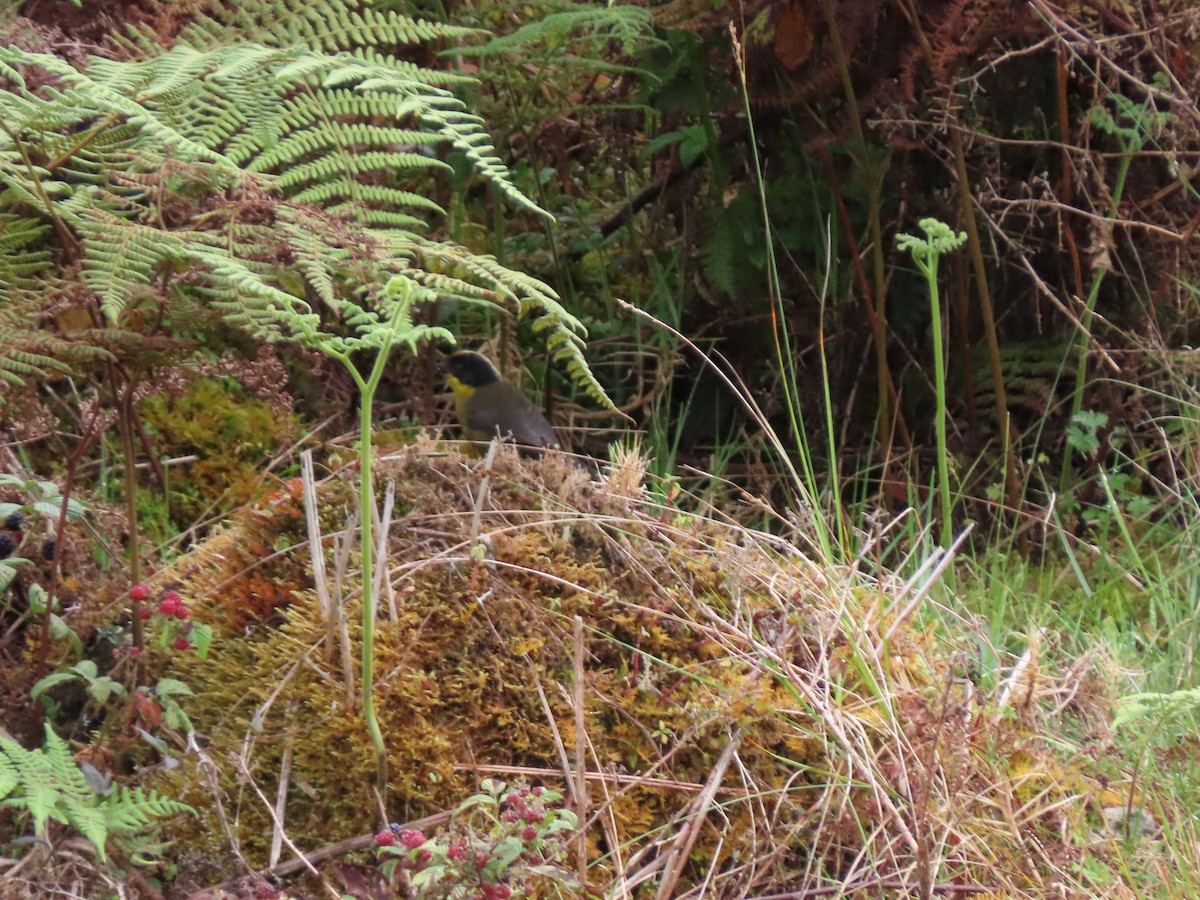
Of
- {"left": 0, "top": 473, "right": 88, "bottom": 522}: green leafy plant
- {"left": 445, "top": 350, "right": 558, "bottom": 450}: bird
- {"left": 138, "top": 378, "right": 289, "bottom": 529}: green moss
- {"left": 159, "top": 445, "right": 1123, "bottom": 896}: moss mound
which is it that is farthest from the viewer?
{"left": 445, "top": 350, "right": 558, "bottom": 450}: bird

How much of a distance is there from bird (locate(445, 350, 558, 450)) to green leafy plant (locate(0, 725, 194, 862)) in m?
2.30

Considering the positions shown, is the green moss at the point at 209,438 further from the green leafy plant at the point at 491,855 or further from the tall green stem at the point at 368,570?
the green leafy plant at the point at 491,855

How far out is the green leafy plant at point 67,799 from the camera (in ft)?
5.64

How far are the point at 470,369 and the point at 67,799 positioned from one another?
2744 millimetres

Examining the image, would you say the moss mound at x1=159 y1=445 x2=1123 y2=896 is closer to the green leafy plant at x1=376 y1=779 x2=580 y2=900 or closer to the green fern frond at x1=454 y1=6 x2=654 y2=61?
the green leafy plant at x1=376 y1=779 x2=580 y2=900

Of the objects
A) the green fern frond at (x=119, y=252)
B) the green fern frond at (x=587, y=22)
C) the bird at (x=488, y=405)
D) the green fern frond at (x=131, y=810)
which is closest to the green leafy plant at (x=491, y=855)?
the green fern frond at (x=131, y=810)

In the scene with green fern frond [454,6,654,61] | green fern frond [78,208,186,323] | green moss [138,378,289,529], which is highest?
green fern frond [454,6,654,61]

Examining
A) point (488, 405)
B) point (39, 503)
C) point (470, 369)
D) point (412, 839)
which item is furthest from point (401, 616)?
point (470, 369)

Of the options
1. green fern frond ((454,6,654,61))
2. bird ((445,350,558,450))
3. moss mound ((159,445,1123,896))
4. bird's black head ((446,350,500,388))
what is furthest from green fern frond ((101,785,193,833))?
bird's black head ((446,350,500,388))

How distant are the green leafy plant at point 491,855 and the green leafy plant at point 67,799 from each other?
0.35 m

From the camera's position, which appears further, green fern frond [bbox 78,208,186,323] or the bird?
the bird

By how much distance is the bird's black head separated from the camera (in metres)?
4.37

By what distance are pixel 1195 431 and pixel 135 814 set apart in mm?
3478

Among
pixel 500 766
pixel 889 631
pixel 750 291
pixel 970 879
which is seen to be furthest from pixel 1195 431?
pixel 500 766
